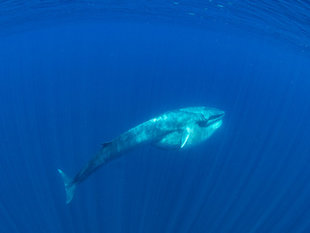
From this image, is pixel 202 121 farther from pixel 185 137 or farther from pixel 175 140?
pixel 175 140

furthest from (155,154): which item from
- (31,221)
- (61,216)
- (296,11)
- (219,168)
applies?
(296,11)

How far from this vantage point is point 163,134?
41.7ft

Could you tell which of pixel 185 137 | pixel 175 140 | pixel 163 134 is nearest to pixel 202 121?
pixel 185 137

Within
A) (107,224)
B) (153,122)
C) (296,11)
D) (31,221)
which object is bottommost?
(31,221)

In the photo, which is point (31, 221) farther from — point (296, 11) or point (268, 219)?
point (296, 11)

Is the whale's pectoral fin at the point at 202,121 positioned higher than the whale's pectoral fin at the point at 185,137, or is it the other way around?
the whale's pectoral fin at the point at 202,121

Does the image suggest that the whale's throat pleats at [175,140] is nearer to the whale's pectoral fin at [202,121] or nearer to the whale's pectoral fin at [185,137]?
the whale's pectoral fin at [185,137]

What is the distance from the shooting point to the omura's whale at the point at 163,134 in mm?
11078

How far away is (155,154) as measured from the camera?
16.0 m

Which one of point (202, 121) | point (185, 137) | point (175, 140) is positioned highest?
point (202, 121)

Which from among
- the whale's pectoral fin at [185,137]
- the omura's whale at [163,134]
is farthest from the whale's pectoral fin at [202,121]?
the whale's pectoral fin at [185,137]

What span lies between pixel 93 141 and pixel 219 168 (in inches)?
309

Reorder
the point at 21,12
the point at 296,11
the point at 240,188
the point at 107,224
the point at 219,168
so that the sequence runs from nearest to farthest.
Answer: the point at 107,224
the point at 240,188
the point at 219,168
the point at 296,11
the point at 21,12

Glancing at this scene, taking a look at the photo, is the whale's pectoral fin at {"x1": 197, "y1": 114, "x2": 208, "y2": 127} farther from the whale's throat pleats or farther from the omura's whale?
the whale's throat pleats
